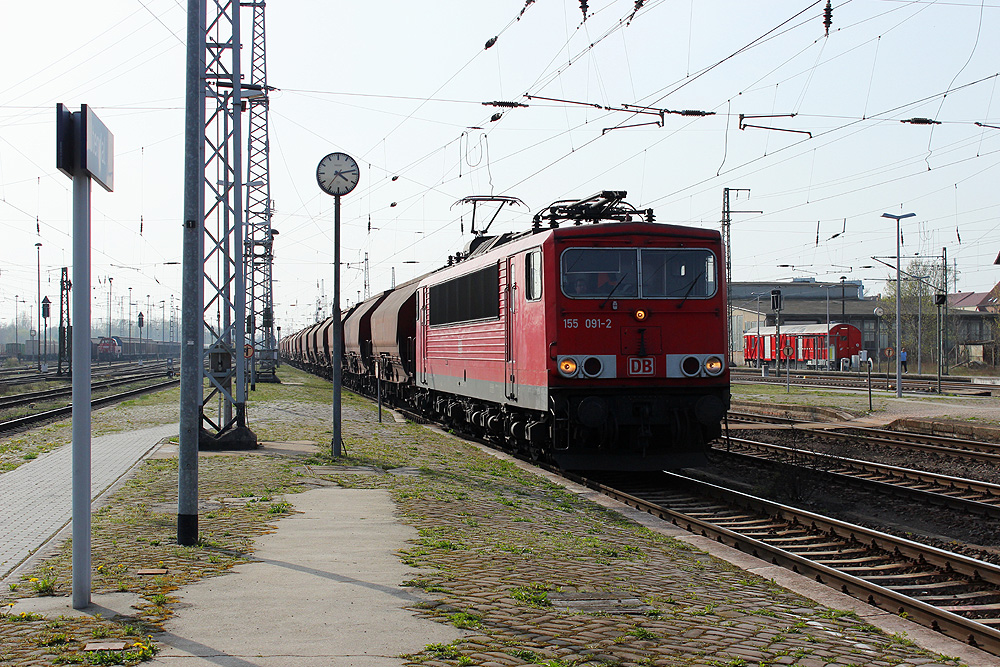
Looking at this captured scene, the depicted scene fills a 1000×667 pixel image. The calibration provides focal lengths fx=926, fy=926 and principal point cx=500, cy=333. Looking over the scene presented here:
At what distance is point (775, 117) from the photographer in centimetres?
2062

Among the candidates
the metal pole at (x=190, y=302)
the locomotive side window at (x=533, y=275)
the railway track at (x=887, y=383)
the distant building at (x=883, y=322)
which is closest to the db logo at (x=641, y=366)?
the locomotive side window at (x=533, y=275)

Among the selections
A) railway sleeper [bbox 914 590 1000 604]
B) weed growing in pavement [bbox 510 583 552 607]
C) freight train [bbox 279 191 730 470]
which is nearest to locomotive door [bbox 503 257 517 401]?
freight train [bbox 279 191 730 470]

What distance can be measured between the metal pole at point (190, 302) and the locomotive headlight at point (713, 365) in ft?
24.2

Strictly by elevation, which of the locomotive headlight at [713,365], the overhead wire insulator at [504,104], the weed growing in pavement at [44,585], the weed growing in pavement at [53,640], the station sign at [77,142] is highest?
the overhead wire insulator at [504,104]

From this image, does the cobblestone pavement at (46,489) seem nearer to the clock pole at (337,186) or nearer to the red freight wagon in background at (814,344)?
the clock pole at (337,186)

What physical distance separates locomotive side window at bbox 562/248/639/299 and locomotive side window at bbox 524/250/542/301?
39 cm

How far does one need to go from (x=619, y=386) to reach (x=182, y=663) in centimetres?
876

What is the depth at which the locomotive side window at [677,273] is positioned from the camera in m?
13.2

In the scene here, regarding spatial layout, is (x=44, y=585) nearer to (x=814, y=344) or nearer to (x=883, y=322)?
(x=814, y=344)

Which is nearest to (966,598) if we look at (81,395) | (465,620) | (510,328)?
(465,620)

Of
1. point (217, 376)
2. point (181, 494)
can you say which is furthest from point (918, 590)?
point (217, 376)

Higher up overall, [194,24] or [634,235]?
[194,24]

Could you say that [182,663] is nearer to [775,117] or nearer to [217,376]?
[217,376]

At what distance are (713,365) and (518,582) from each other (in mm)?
7174
